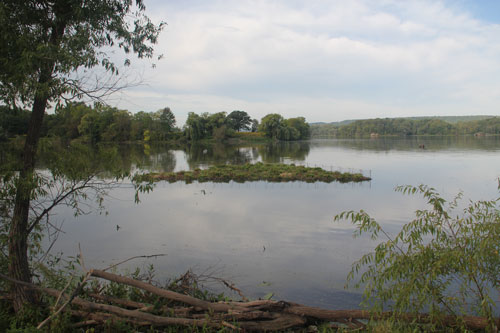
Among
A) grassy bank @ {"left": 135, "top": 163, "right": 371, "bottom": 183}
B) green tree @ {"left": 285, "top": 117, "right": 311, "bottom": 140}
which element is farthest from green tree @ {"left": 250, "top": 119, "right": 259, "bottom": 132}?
grassy bank @ {"left": 135, "top": 163, "right": 371, "bottom": 183}

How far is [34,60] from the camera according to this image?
6164 millimetres

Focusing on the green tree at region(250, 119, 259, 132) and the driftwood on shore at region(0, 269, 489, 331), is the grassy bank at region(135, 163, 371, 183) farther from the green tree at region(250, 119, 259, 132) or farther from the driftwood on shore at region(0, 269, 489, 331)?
the green tree at region(250, 119, 259, 132)

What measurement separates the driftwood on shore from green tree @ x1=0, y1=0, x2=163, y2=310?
4.90 feet

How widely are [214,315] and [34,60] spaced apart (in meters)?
6.00

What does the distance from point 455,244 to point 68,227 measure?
1885 cm

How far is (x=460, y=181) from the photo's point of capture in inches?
1357

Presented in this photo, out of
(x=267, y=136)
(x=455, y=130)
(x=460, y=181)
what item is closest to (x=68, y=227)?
(x=460, y=181)

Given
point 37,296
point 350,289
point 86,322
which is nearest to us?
point 86,322

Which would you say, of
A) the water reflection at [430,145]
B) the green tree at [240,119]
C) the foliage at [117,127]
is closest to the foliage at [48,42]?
the foliage at [117,127]

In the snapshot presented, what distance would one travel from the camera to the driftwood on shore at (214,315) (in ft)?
20.6

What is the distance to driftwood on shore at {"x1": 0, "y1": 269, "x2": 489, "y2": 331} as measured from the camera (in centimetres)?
628

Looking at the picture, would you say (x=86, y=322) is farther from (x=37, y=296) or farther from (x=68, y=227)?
(x=68, y=227)

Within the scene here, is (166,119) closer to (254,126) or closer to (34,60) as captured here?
(254,126)

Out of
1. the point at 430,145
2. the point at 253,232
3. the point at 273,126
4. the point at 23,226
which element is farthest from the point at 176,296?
the point at 273,126
